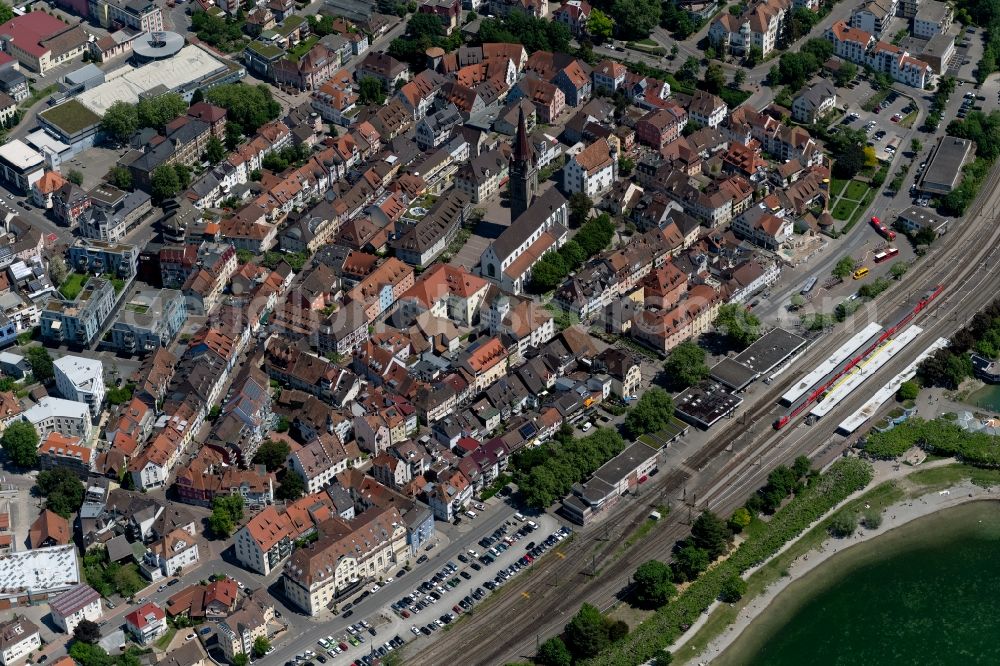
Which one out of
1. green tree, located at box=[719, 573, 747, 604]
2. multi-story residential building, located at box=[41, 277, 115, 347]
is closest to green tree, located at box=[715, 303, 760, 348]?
green tree, located at box=[719, 573, 747, 604]

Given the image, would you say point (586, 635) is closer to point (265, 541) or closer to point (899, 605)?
point (899, 605)

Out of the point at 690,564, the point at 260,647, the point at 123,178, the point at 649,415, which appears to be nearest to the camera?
the point at 260,647

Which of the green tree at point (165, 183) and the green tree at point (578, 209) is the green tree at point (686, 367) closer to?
the green tree at point (578, 209)

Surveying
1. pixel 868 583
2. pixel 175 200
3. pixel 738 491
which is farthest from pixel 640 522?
pixel 175 200

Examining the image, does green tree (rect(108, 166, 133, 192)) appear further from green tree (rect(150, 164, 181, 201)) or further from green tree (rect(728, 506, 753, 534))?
green tree (rect(728, 506, 753, 534))

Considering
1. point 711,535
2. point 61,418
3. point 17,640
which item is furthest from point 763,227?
point 17,640

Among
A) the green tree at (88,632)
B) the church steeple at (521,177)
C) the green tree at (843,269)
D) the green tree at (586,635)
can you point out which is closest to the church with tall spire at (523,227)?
the church steeple at (521,177)
